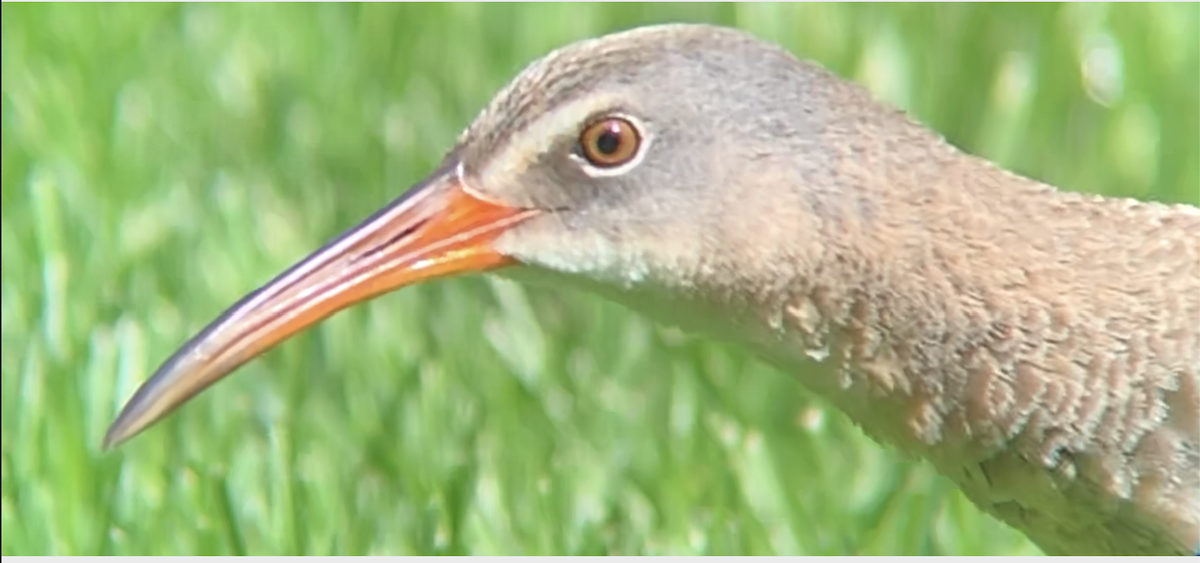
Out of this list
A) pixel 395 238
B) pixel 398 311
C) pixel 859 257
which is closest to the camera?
pixel 859 257

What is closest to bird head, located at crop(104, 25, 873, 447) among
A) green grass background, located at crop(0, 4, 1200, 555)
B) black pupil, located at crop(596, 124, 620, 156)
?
black pupil, located at crop(596, 124, 620, 156)

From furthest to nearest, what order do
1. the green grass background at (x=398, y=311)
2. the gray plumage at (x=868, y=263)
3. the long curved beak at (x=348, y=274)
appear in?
the green grass background at (x=398, y=311)
the long curved beak at (x=348, y=274)
the gray plumage at (x=868, y=263)

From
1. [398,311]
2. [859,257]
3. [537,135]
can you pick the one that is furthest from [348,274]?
[398,311]

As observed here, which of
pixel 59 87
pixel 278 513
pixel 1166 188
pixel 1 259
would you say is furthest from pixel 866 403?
pixel 59 87

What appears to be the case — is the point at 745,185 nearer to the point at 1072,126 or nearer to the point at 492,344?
the point at 492,344

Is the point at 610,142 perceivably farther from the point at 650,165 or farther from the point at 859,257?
the point at 859,257

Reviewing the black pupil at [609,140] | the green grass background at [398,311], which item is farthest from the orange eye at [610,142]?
the green grass background at [398,311]

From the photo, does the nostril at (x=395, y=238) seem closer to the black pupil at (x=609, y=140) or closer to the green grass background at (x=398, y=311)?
the black pupil at (x=609, y=140)

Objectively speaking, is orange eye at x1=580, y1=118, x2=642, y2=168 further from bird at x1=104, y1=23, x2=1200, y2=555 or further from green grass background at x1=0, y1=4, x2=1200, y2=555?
green grass background at x1=0, y1=4, x2=1200, y2=555
